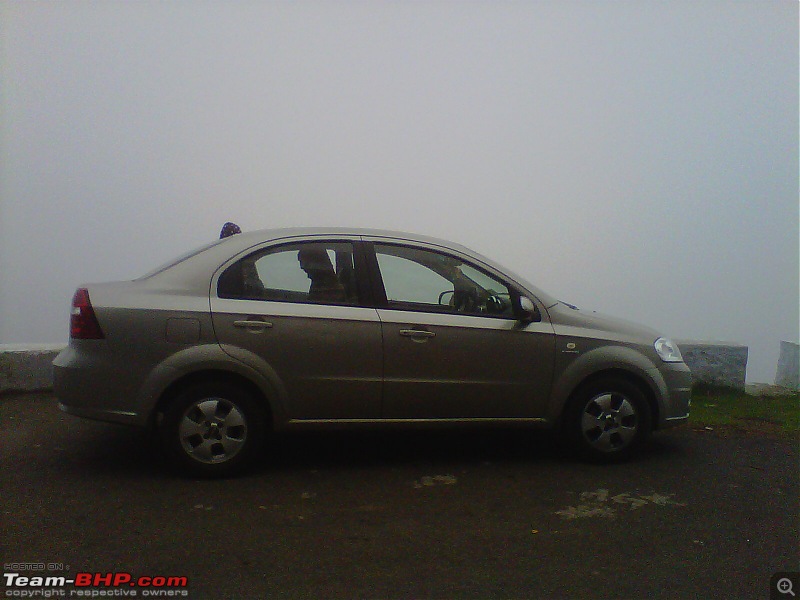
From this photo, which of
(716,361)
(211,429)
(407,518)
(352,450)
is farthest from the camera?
(716,361)

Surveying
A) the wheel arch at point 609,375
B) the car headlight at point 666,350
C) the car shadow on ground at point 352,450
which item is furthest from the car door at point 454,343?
the car headlight at point 666,350

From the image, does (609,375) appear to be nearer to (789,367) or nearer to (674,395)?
(674,395)

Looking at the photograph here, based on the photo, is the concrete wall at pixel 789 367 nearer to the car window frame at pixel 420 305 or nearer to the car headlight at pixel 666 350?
the car headlight at pixel 666 350

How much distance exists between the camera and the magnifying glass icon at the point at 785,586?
316 cm

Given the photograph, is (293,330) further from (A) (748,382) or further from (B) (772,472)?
(A) (748,382)

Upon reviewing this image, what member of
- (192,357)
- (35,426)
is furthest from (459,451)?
(35,426)

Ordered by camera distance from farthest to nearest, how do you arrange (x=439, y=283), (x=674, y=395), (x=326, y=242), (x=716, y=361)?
1. (x=716, y=361)
2. (x=674, y=395)
3. (x=439, y=283)
4. (x=326, y=242)

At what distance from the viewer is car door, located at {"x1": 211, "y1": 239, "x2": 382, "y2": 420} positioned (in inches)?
171

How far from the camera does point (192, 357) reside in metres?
4.23

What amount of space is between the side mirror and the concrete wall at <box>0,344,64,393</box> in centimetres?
474

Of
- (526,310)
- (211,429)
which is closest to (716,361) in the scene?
(526,310)

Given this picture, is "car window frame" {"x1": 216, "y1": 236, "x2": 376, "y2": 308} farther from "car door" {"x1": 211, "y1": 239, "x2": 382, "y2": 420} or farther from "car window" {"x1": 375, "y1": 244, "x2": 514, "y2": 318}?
"car window" {"x1": 375, "y1": 244, "x2": 514, "y2": 318}

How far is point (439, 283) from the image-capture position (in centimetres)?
477

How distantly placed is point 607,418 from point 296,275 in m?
2.45
